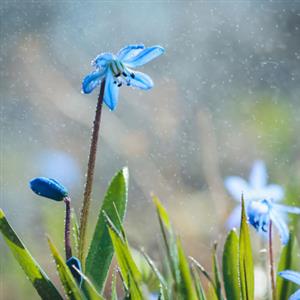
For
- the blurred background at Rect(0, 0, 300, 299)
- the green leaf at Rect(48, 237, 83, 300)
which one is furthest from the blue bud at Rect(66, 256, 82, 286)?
the blurred background at Rect(0, 0, 300, 299)

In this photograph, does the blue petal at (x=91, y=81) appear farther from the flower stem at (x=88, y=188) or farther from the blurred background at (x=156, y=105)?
the blurred background at (x=156, y=105)

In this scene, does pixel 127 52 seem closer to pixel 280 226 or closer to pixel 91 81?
pixel 91 81

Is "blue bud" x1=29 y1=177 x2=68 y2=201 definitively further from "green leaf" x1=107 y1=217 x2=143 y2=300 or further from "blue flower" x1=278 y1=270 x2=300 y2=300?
"blue flower" x1=278 y1=270 x2=300 y2=300

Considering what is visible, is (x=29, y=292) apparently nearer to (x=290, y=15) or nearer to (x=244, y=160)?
(x=244, y=160)

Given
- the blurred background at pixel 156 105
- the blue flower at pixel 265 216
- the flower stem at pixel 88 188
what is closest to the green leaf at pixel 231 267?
the blue flower at pixel 265 216

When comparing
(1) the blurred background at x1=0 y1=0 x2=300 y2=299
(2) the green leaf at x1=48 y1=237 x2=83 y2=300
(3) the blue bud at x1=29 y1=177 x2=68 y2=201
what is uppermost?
(1) the blurred background at x1=0 y1=0 x2=300 y2=299

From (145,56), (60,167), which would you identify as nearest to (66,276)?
(145,56)
